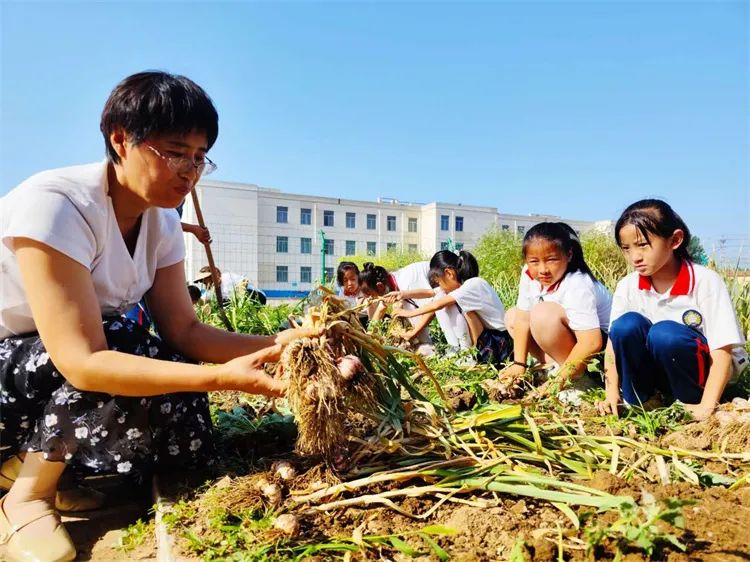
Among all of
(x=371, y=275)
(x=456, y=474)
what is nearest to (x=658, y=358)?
(x=456, y=474)

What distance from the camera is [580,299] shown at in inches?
123

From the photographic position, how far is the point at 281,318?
5836 millimetres

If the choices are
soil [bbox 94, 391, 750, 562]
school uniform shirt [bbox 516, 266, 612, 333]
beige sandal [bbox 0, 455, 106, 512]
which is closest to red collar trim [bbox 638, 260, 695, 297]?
school uniform shirt [bbox 516, 266, 612, 333]

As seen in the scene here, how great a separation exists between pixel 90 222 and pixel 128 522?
1006 mm

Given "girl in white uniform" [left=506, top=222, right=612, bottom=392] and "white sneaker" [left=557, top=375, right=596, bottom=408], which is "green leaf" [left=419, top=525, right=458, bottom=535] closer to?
"white sneaker" [left=557, top=375, right=596, bottom=408]

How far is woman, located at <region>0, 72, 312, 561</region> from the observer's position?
156 centimetres

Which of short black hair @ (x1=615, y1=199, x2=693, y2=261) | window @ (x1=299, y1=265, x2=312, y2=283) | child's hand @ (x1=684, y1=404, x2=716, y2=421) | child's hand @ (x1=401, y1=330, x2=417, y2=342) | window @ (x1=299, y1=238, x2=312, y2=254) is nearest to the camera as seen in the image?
child's hand @ (x1=684, y1=404, x2=716, y2=421)

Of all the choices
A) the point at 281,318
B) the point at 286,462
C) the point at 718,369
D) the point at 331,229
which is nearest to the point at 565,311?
the point at 718,369

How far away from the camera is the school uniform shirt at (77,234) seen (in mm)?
1586

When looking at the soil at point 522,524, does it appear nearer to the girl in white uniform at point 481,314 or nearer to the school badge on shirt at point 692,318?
the school badge on shirt at point 692,318

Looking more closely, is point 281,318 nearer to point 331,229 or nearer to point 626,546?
point 626,546

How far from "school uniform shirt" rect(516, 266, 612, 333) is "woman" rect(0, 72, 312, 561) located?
1962 millimetres

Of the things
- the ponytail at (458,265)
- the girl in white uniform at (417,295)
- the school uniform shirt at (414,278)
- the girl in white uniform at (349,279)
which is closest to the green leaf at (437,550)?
the girl in white uniform at (417,295)

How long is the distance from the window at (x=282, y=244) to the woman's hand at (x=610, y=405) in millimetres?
42123
